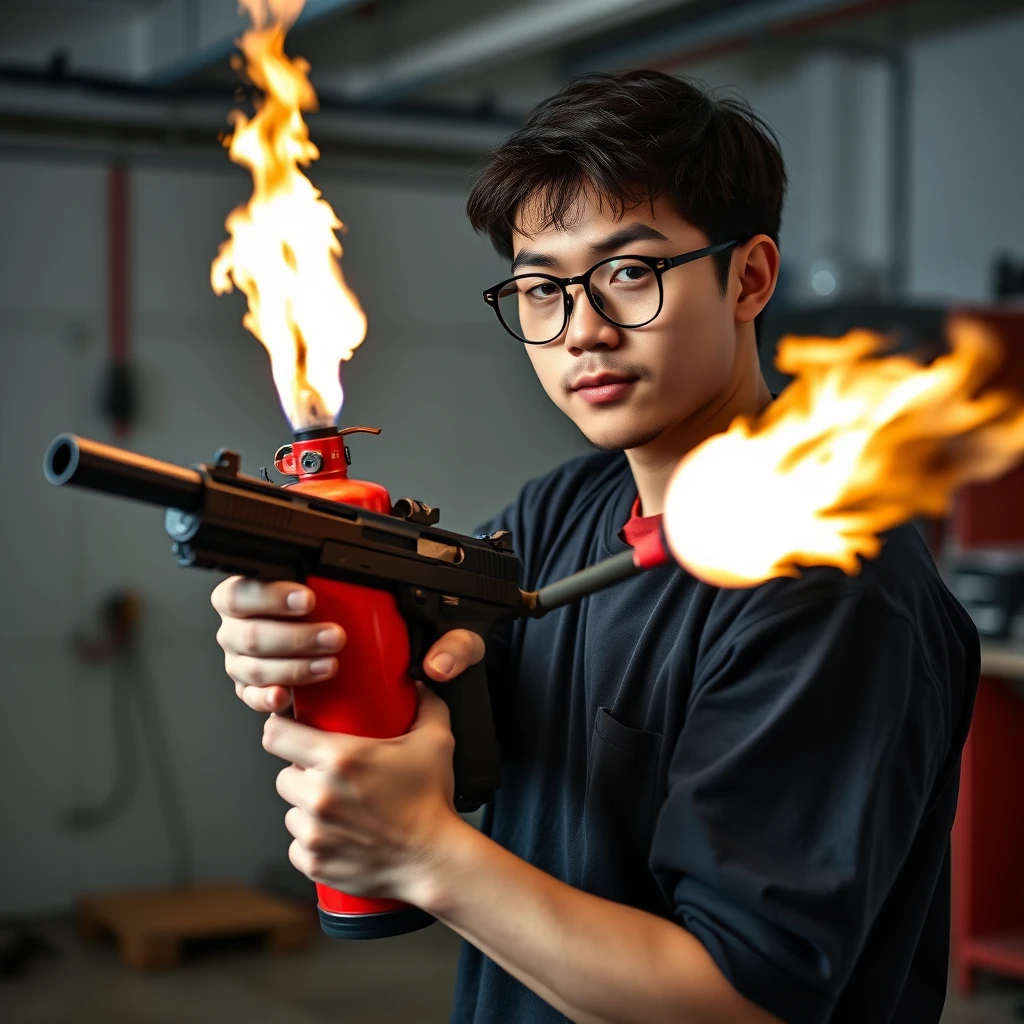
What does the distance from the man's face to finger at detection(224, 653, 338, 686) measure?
0.32 metres

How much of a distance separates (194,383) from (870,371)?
3.61 m

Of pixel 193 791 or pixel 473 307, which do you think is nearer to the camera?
pixel 193 791

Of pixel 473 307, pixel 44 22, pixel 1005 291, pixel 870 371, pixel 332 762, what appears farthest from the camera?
pixel 473 307

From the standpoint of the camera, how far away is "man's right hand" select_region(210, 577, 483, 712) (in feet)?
3.30

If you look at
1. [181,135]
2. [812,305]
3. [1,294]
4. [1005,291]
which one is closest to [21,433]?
[1,294]

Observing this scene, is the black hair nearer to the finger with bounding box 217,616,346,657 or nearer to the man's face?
the man's face

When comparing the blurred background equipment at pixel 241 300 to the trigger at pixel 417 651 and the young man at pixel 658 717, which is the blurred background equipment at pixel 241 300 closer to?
the young man at pixel 658 717

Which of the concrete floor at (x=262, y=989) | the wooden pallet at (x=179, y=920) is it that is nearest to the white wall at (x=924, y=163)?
the concrete floor at (x=262, y=989)

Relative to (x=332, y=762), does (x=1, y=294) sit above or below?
above

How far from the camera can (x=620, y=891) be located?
1.11m

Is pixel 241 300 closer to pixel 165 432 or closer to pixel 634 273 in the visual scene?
pixel 165 432

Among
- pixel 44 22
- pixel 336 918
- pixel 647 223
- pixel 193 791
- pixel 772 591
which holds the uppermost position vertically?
pixel 44 22

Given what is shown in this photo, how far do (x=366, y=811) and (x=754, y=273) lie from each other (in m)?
0.62

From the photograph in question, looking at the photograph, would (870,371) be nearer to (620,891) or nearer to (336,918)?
(620,891)
